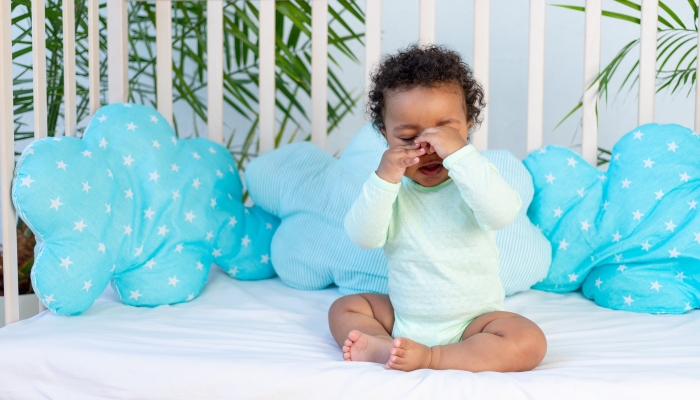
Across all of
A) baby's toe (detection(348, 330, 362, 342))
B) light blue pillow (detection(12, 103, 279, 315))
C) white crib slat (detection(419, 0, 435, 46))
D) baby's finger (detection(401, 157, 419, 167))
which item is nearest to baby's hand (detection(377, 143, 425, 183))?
baby's finger (detection(401, 157, 419, 167))

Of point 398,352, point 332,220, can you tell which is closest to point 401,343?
point 398,352

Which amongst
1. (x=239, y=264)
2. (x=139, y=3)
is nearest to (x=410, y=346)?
(x=239, y=264)

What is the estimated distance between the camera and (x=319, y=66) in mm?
1596

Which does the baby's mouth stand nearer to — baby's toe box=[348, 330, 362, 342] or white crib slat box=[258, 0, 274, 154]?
baby's toe box=[348, 330, 362, 342]

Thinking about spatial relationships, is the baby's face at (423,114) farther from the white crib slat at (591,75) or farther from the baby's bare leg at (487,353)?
the white crib slat at (591,75)

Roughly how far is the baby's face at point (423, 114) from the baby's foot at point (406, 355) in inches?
10.1

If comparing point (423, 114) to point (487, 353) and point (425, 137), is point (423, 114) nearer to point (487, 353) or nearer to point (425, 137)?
point (425, 137)

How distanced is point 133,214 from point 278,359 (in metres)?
0.50

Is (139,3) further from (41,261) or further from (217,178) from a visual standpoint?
(41,261)

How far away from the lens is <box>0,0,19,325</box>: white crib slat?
120cm

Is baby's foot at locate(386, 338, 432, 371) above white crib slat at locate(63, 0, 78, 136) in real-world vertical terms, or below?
below

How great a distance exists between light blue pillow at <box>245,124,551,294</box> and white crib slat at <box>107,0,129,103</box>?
34 centimetres

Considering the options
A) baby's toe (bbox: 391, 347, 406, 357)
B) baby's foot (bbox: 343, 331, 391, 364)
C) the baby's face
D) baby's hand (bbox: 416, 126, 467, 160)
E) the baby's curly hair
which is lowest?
baby's foot (bbox: 343, 331, 391, 364)

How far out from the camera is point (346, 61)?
2.14m
